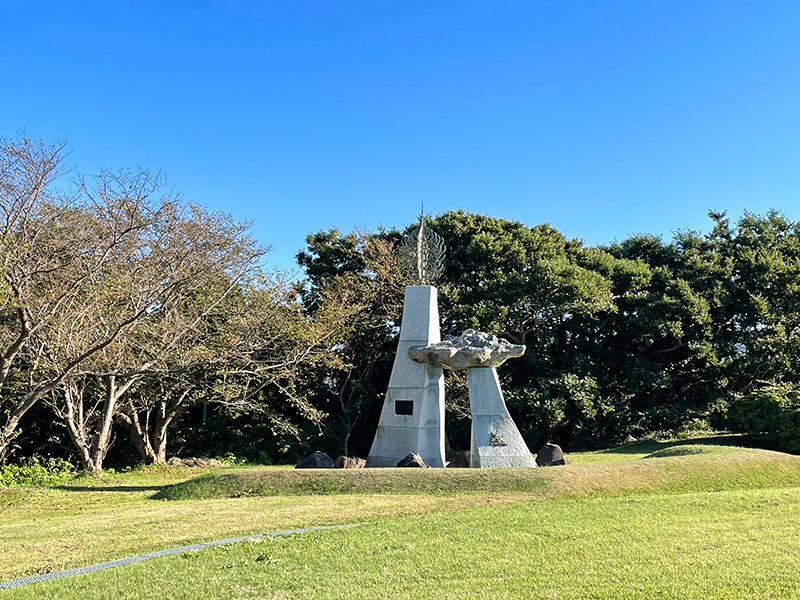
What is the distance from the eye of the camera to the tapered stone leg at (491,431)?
14117 mm

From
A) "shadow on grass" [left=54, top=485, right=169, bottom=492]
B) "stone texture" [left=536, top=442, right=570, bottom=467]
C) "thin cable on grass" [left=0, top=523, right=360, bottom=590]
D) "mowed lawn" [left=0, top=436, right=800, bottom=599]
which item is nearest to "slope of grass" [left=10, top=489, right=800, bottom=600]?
"mowed lawn" [left=0, top=436, right=800, bottom=599]

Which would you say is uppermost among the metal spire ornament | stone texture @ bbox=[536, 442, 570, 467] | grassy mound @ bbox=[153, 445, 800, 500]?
the metal spire ornament

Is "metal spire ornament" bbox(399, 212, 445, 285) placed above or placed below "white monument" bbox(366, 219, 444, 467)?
above

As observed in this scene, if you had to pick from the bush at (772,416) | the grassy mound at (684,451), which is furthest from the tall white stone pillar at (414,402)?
the bush at (772,416)

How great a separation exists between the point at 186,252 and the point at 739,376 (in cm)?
1970

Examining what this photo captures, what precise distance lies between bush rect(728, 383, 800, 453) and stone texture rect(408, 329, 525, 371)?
841 cm

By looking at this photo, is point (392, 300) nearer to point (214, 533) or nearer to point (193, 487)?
point (193, 487)

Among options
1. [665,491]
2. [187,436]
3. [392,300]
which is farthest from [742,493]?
[187,436]

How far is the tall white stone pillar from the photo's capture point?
49.7 ft

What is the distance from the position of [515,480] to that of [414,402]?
453 centimetres

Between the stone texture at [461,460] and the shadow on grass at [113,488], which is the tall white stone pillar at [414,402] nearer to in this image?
the stone texture at [461,460]

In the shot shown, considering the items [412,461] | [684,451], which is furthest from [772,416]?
[412,461]

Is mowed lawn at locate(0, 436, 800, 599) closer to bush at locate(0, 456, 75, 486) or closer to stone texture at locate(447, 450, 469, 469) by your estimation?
bush at locate(0, 456, 75, 486)

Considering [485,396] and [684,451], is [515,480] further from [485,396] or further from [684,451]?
[684,451]
